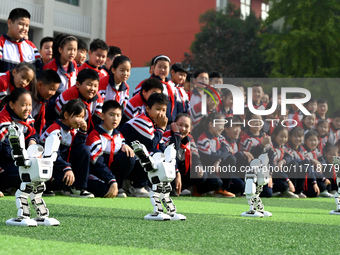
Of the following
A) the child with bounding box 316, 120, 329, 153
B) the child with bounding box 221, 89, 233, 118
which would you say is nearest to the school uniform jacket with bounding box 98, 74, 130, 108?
the child with bounding box 221, 89, 233, 118

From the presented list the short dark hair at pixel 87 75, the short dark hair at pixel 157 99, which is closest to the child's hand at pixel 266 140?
the short dark hair at pixel 157 99

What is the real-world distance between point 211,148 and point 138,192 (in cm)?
159

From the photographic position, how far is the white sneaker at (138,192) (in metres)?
6.77

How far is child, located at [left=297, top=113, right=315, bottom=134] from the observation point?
965 centimetres

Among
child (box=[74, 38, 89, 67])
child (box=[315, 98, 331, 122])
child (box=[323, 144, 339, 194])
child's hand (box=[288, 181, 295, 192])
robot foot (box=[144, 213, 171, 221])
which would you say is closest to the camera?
robot foot (box=[144, 213, 171, 221])

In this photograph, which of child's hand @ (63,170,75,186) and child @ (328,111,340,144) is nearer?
child's hand @ (63,170,75,186)

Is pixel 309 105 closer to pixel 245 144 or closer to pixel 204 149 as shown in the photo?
pixel 245 144

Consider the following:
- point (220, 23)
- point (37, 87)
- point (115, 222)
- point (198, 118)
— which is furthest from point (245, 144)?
point (220, 23)

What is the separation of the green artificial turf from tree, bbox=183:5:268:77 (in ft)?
69.0

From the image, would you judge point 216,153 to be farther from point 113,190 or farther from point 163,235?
point 163,235

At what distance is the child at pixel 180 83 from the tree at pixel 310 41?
11402 millimetres

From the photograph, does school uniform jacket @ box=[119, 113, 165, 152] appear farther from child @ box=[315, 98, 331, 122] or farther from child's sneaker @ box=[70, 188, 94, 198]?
child @ box=[315, 98, 331, 122]

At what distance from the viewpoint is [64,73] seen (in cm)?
670

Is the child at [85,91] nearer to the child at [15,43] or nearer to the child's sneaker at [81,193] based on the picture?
the child at [15,43]
